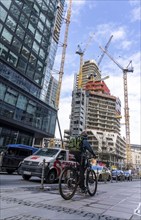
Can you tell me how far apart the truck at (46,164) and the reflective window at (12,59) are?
86.1 feet

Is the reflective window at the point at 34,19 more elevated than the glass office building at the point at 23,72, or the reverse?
the reflective window at the point at 34,19

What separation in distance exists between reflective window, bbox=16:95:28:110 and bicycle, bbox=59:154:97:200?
27.8 m

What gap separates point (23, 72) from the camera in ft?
123

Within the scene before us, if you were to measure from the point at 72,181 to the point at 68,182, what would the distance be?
15 cm

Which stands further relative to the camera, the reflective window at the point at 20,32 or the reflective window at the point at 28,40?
the reflective window at the point at 28,40

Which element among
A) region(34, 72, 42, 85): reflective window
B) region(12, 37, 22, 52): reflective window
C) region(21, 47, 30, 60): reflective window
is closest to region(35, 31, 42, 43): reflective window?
region(21, 47, 30, 60): reflective window

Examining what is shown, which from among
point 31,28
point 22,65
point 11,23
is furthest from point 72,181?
point 31,28

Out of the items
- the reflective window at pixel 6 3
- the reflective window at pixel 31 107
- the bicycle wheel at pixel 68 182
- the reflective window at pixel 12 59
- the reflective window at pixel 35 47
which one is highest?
the reflective window at pixel 6 3

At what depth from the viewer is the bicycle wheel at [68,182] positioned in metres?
5.41

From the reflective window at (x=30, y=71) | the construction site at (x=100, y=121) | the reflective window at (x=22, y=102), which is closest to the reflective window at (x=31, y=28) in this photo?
the reflective window at (x=30, y=71)

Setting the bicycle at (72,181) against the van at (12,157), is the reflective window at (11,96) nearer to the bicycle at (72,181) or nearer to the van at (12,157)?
the van at (12,157)

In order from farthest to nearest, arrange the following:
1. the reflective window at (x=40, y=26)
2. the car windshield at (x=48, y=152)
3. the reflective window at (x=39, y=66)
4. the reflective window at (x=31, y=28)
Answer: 1. the reflective window at (x=40, y=26)
2. the reflective window at (x=39, y=66)
3. the reflective window at (x=31, y=28)
4. the car windshield at (x=48, y=152)

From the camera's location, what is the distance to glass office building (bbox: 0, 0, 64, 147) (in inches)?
1261

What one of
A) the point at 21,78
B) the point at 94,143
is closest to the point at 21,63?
the point at 21,78
